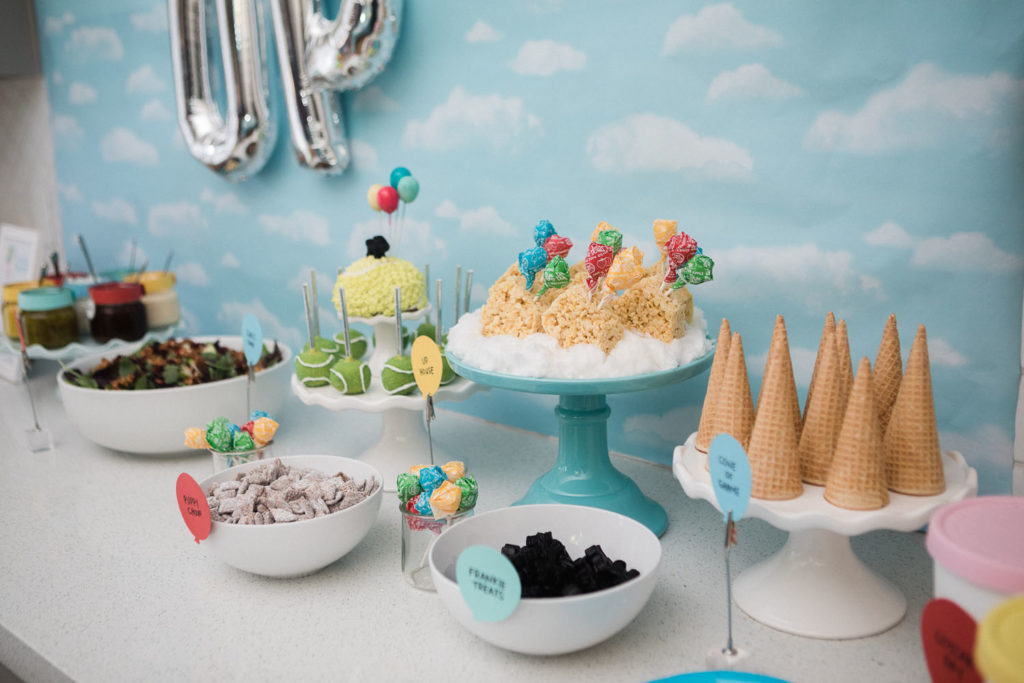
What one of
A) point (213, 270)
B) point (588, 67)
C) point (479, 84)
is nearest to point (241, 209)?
point (213, 270)

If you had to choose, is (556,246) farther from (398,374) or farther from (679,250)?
(398,374)

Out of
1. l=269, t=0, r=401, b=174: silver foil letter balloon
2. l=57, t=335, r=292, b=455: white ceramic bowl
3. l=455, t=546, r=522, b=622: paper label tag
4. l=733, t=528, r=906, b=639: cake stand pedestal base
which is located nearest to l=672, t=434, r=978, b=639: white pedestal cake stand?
l=733, t=528, r=906, b=639: cake stand pedestal base

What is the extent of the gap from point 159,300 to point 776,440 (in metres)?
1.52

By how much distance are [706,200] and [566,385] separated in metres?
0.42

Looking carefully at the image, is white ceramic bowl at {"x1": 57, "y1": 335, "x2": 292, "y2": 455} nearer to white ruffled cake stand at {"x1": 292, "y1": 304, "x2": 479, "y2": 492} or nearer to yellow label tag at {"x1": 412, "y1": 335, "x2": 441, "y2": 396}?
white ruffled cake stand at {"x1": 292, "y1": 304, "x2": 479, "y2": 492}

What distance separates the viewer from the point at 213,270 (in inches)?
82.9

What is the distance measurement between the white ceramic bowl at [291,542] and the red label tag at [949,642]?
626mm

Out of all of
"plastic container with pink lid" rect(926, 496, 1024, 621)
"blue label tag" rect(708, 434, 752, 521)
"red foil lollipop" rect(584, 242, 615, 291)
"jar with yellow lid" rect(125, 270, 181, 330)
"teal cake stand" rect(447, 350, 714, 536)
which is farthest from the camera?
"jar with yellow lid" rect(125, 270, 181, 330)

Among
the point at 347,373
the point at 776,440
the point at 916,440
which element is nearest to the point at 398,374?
the point at 347,373

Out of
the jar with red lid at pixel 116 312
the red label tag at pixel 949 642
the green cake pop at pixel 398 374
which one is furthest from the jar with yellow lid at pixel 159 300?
the red label tag at pixel 949 642

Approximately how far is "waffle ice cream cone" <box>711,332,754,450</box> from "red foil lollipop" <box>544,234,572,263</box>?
280mm

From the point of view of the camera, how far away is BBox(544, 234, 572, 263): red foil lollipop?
1062 millimetres

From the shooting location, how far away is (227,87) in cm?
178

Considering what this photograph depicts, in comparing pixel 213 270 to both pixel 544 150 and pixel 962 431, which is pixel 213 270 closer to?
pixel 544 150
